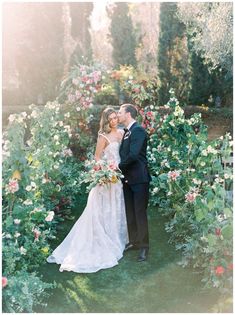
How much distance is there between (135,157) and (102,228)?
3.20ft

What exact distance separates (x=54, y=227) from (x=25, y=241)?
188cm

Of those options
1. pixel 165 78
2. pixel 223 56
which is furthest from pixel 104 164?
pixel 165 78

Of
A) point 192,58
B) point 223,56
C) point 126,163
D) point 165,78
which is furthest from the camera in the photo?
point 165,78

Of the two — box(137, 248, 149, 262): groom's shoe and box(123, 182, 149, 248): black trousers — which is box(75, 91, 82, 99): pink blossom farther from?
box(137, 248, 149, 262): groom's shoe

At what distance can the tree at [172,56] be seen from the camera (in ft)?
60.6

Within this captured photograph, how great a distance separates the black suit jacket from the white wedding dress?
28 centimetres

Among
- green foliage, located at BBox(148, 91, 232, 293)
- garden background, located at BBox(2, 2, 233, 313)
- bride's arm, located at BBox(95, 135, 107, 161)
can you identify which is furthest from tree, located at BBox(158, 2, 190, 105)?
bride's arm, located at BBox(95, 135, 107, 161)

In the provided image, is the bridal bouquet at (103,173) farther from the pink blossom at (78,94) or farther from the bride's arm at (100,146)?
the pink blossom at (78,94)

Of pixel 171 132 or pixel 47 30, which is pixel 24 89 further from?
pixel 171 132

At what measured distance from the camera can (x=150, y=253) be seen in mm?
5746

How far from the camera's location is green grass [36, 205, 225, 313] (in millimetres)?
4336

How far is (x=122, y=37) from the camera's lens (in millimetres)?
21703

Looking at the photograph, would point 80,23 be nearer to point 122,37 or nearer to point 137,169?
point 122,37

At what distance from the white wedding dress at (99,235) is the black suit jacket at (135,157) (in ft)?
0.93
